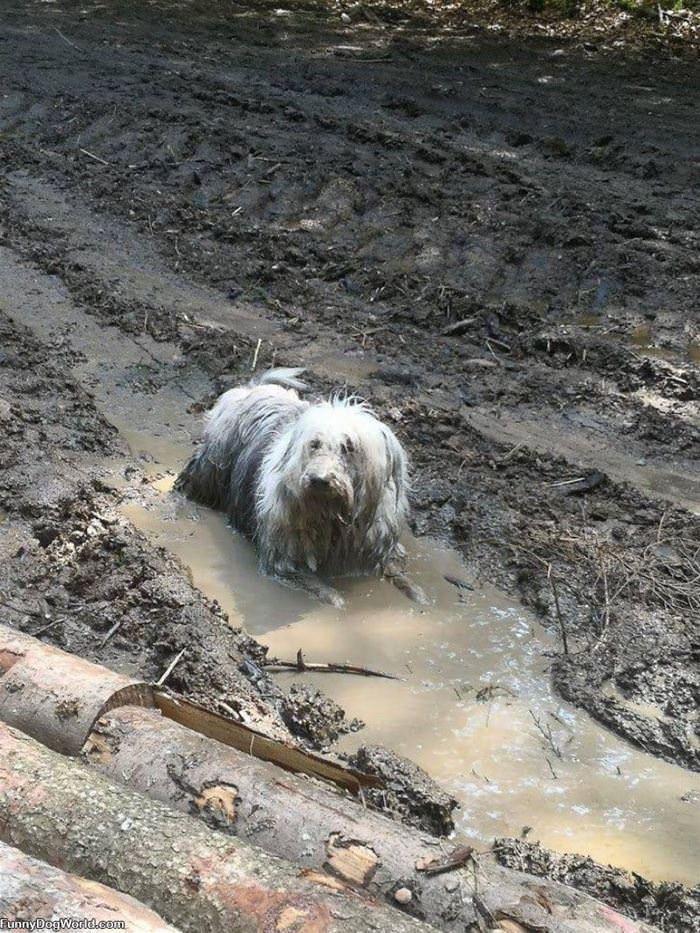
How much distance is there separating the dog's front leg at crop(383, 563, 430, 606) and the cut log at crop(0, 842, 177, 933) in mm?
3791

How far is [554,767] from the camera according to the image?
524 centimetres

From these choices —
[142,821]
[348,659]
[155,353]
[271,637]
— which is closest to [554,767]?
[348,659]

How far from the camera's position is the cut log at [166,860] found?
117 inches

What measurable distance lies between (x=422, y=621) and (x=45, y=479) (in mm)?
2360

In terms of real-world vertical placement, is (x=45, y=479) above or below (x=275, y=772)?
below

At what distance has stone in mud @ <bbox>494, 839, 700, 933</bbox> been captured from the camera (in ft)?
14.1

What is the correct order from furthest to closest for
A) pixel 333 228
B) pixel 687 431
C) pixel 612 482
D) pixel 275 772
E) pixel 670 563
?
pixel 333 228 < pixel 687 431 < pixel 612 482 < pixel 670 563 < pixel 275 772

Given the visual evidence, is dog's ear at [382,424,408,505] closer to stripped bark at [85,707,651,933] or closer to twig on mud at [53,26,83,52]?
stripped bark at [85,707,651,933]

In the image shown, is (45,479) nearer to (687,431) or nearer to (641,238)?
(687,431)

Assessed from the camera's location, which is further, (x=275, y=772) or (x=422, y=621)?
(x=422, y=621)

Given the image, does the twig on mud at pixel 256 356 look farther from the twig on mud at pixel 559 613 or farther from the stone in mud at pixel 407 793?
the stone in mud at pixel 407 793

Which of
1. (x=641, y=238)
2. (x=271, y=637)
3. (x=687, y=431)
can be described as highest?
(x=641, y=238)

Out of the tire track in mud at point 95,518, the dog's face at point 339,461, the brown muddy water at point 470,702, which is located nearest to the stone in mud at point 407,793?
the brown muddy water at point 470,702

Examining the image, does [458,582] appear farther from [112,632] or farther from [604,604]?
[112,632]
